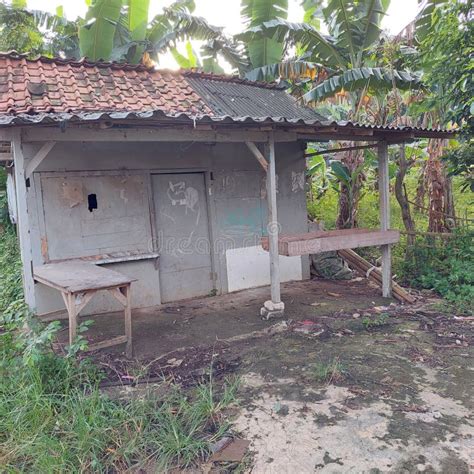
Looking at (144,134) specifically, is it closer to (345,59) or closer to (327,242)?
(327,242)

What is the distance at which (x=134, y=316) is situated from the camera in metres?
5.88

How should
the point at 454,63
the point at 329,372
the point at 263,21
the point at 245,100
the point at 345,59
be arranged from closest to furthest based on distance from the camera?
the point at 329,372 → the point at 454,63 → the point at 245,100 → the point at 345,59 → the point at 263,21

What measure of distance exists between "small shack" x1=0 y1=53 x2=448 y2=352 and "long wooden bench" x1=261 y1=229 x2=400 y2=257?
2 cm

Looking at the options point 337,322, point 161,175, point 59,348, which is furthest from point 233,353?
point 161,175

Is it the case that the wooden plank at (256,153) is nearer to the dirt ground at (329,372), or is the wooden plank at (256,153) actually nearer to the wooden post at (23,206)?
the dirt ground at (329,372)

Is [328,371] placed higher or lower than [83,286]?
lower

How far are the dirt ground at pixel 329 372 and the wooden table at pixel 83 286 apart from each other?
1.18 feet

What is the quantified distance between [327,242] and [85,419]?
369 cm

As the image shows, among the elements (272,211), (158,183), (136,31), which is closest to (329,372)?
(272,211)

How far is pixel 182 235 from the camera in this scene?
659 centimetres

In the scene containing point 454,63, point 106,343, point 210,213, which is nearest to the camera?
point 106,343

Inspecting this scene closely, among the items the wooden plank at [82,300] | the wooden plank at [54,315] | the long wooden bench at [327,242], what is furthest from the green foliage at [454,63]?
the wooden plank at [54,315]

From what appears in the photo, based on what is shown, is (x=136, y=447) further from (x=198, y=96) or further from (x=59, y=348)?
(x=198, y=96)

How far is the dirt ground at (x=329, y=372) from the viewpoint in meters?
2.79
